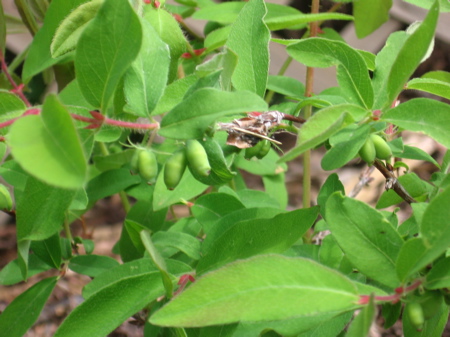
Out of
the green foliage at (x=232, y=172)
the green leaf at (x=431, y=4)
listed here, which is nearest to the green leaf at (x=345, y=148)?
the green foliage at (x=232, y=172)

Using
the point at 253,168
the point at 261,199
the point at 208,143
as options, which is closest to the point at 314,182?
the point at 253,168

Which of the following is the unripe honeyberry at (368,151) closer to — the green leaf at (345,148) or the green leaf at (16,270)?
the green leaf at (345,148)

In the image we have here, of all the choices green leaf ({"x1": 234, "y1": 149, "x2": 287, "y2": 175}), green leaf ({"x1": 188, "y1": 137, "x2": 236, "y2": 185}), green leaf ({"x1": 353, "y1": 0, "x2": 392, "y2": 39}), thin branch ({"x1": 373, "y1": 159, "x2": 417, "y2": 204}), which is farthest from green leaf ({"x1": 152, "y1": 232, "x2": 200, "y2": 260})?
green leaf ({"x1": 353, "y1": 0, "x2": 392, "y2": 39})

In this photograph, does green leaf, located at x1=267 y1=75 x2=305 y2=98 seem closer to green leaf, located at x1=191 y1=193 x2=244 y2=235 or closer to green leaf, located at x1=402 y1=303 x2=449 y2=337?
green leaf, located at x1=191 y1=193 x2=244 y2=235

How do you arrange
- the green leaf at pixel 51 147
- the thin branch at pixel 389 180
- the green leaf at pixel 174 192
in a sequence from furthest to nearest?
the green leaf at pixel 174 192
the thin branch at pixel 389 180
the green leaf at pixel 51 147

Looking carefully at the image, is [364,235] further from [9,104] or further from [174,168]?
[9,104]

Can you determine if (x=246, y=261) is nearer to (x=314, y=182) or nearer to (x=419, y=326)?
(x=419, y=326)
